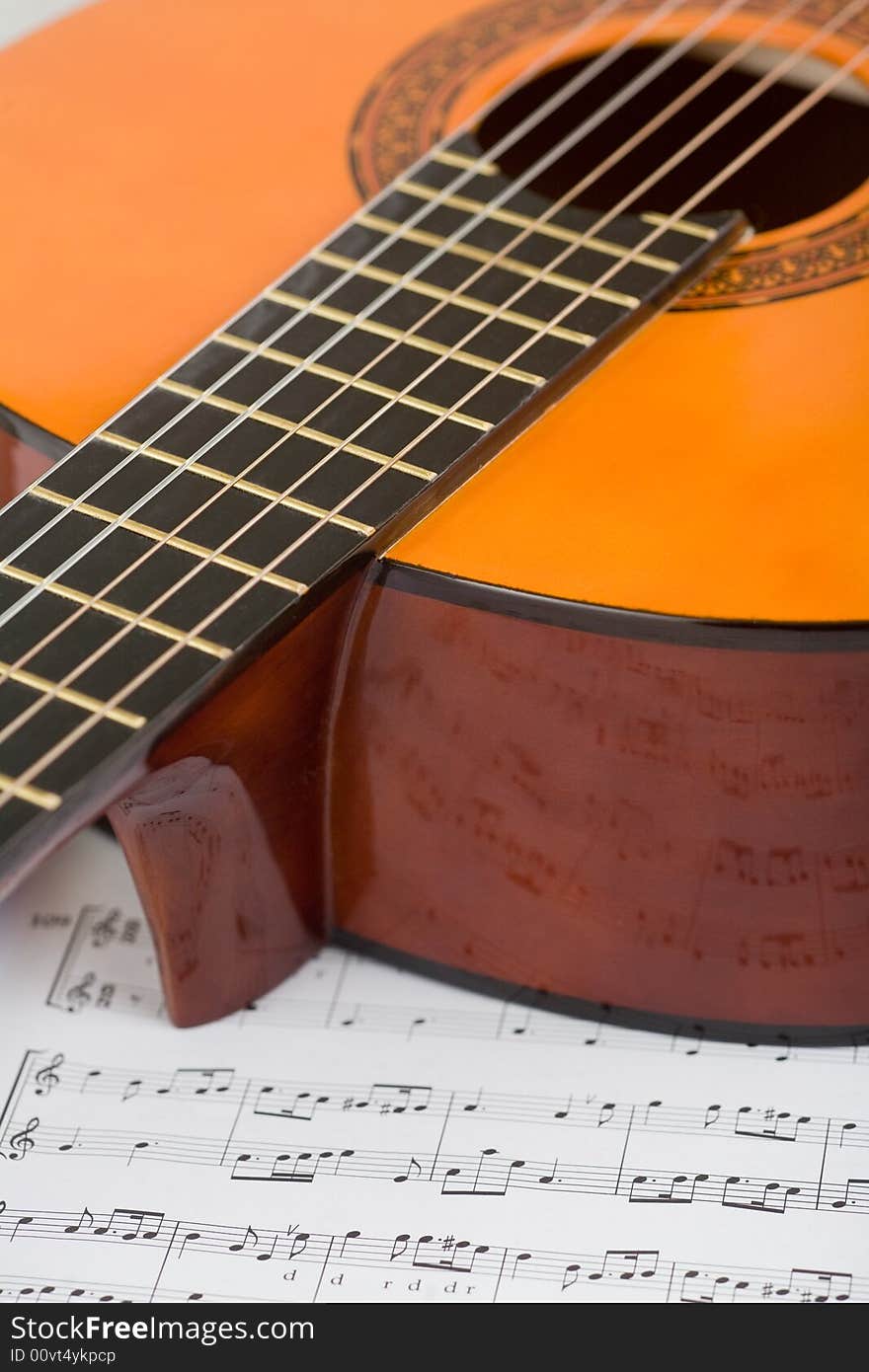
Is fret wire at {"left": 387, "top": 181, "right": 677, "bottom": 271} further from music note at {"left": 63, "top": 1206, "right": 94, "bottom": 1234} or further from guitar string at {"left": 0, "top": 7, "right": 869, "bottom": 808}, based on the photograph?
music note at {"left": 63, "top": 1206, "right": 94, "bottom": 1234}

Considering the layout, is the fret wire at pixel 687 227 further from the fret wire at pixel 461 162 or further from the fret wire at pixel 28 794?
the fret wire at pixel 28 794

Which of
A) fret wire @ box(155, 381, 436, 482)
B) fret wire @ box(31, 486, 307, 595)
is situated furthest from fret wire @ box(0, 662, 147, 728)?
fret wire @ box(155, 381, 436, 482)

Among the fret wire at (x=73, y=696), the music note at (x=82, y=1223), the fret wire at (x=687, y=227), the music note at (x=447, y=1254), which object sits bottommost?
the music note at (x=447, y=1254)

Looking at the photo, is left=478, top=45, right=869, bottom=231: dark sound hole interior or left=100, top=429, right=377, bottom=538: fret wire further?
left=478, top=45, right=869, bottom=231: dark sound hole interior

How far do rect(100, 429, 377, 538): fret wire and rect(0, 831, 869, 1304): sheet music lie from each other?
0.35 metres

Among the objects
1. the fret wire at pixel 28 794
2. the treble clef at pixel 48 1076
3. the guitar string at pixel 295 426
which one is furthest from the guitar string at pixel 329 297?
the treble clef at pixel 48 1076

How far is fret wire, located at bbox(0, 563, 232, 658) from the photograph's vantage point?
3.44 feet

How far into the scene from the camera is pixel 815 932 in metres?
1.20

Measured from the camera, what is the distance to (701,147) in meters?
1.46

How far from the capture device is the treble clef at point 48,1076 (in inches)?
49.0

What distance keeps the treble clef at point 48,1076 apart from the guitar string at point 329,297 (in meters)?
0.34

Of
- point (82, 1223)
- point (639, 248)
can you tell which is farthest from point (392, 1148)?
point (639, 248)

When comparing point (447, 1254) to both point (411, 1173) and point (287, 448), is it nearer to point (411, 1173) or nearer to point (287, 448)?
point (411, 1173)
